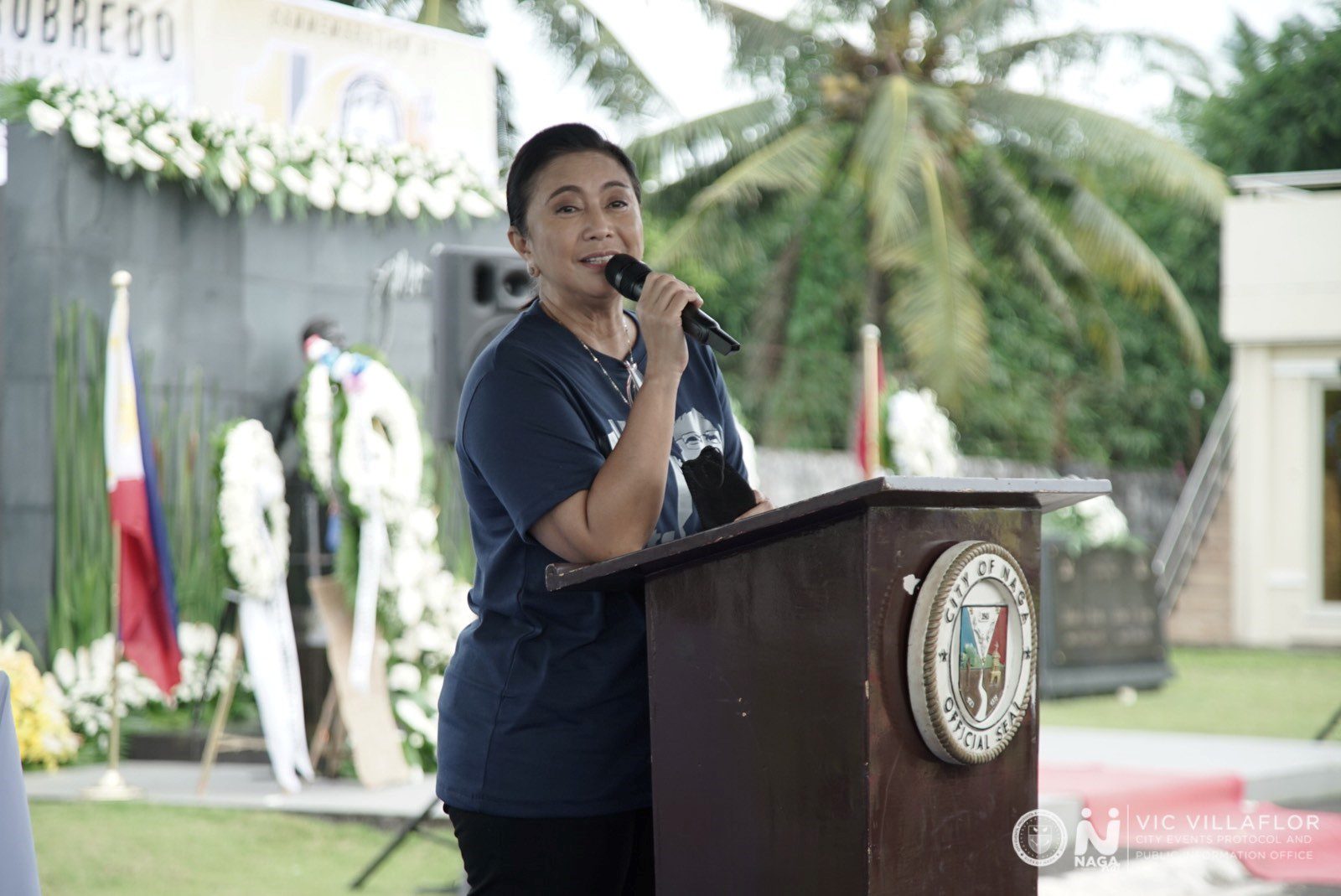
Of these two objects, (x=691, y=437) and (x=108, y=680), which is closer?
(x=691, y=437)

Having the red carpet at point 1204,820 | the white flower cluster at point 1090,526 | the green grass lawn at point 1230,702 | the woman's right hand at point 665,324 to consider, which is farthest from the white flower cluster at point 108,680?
the white flower cluster at point 1090,526

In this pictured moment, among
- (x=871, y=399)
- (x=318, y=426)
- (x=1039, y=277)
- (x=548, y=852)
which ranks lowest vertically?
(x=548, y=852)

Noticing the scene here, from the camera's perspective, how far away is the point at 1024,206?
18969mm

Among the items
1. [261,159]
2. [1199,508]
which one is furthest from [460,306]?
[1199,508]

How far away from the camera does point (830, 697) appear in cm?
175

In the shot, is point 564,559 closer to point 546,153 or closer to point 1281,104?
point 546,153

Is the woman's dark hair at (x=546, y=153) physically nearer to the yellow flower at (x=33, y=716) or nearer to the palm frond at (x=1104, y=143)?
the yellow flower at (x=33, y=716)

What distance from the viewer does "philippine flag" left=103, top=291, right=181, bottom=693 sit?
6465 millimetres

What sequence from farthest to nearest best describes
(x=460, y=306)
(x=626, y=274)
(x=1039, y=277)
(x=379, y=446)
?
(x=1039, y=277), (x=379, y=446), (x=460, y=306), (x=626, y=274)

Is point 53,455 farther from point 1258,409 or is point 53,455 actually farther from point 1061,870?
point 1258,409

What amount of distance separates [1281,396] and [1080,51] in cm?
536

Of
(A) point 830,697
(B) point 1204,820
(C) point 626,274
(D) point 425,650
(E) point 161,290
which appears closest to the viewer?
(A) point 830,697

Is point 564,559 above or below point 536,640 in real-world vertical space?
above

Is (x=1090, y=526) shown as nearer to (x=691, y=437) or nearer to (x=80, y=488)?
(x=80, y=488)
